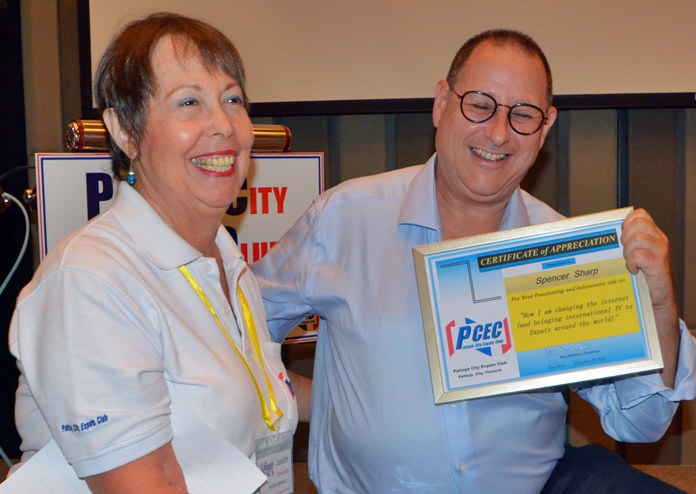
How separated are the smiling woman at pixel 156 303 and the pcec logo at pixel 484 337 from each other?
0.38 metres

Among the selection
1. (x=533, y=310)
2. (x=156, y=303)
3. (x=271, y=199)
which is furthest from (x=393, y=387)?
(x=271, y=199)

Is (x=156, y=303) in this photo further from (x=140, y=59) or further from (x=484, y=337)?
(x=484, y=337)

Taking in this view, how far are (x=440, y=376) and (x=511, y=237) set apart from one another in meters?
0.32

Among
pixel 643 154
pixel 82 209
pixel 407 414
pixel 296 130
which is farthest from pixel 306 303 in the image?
pixel 643 154

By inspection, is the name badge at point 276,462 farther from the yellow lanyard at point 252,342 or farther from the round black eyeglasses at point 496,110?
the round black eyeglasses at point 496,110

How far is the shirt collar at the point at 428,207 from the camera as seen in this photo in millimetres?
1902

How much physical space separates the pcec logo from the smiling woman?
38 cm

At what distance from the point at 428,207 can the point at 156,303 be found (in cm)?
76

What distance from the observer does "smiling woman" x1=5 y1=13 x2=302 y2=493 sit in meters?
1.25

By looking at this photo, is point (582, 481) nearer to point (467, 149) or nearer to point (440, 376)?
point (440, 376)

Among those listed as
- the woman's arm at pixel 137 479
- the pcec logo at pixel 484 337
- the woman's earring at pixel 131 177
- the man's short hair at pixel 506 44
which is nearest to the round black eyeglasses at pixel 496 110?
the man's short hair at pixel 506 44

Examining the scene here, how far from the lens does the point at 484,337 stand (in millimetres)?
1704

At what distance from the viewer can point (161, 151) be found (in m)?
1.52

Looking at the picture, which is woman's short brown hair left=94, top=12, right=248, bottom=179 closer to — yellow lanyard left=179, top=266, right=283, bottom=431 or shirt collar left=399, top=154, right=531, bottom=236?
yellow lanyard left=179, top=266, right=283, bottom=431
